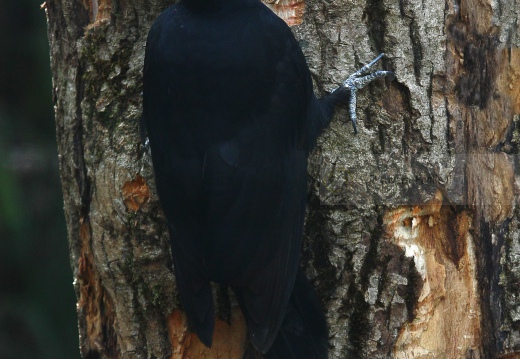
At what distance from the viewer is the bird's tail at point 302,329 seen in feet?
8.73

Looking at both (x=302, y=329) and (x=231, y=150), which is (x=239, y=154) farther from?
(x=302, y=329)

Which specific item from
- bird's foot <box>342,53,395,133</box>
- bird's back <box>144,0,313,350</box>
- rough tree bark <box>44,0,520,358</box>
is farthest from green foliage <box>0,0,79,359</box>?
bird's foot <box>342,53,395,133</box>

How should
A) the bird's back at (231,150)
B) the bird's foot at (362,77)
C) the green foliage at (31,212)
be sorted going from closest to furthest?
the bird's back at (231,150) < the bird's foot at (362,77) < the green foliage at (31,212)

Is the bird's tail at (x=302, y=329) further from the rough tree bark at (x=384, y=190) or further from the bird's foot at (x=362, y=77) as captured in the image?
the bird's foot at (x=362, y=77)

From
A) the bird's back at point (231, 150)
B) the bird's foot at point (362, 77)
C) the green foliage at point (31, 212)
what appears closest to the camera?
the bird's back at point (231, 150)

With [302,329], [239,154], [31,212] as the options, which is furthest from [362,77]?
[31,212]

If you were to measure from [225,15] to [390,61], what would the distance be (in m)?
0.60

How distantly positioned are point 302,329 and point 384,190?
1.76ft

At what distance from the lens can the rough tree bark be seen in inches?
104

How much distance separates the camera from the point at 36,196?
184 inches

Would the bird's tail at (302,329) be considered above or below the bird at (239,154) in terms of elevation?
below

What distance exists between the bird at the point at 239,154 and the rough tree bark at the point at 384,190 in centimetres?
9

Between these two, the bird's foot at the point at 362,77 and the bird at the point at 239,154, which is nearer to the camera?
the bird at the point at 239,154

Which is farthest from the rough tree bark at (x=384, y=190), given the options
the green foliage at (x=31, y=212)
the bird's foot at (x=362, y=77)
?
the green foliage at (x=31, y=212)
